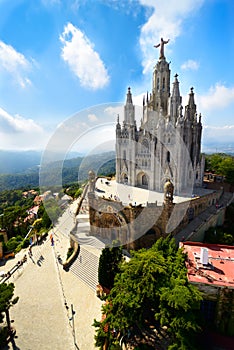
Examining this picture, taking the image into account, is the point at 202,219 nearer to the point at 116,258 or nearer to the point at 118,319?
the point at 116,258

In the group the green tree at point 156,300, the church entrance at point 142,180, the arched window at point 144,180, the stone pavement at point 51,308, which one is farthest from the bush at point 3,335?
the arched window at point 144,180

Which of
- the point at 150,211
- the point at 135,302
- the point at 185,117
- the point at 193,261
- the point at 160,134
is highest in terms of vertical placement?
the point at 185,117

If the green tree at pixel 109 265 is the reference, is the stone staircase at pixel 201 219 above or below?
above

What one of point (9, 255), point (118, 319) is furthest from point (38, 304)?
point (9, 255)

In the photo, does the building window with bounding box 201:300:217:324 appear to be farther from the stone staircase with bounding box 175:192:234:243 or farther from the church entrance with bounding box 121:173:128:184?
the church entrance with bounding box 121:173:128:184

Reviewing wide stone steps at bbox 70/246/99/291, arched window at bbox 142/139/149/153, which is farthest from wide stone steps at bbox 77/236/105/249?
arched window at bbox 142/139/149/153

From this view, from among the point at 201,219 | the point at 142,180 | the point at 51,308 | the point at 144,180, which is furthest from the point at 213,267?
the point at 142,180

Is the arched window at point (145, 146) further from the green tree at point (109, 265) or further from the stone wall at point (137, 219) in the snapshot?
the green tree at point (109, 265)
